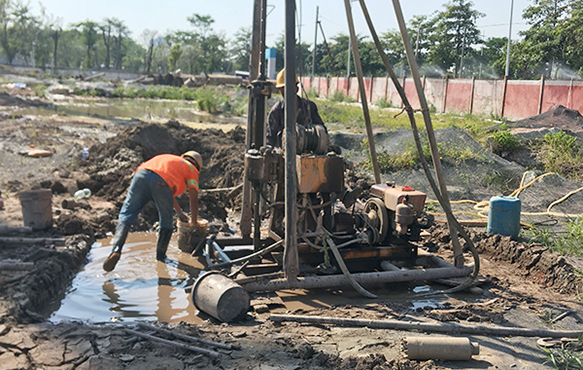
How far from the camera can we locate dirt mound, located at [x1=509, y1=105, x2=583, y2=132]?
1525 centimetres

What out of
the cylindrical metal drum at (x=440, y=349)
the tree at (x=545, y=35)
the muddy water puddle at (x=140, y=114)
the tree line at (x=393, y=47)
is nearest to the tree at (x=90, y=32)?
the tree line at (x=393, y=47)

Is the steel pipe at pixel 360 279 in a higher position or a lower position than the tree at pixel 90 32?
lower

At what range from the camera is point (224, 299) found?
4.52 m

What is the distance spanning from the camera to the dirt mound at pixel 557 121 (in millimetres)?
15250

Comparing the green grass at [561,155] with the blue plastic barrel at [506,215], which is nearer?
the blue plastic barrel at [506,215]

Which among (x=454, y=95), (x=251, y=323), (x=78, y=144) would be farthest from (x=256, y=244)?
(x=454, y=95)

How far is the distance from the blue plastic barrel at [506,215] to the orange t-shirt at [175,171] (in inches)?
153

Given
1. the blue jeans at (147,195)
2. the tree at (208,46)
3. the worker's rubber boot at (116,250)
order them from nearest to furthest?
1. the worker's rubber boot at (116,250)
2. the blue jeans at (147,195)
3. the tree at (208,46)

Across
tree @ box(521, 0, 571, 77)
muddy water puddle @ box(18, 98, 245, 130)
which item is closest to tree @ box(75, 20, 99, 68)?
muddy water puddle @ box(18, 98, 245, 130)

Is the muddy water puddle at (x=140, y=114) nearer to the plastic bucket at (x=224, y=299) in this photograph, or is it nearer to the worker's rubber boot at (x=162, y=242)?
the worker's rubber boot at (x=162, y=242)

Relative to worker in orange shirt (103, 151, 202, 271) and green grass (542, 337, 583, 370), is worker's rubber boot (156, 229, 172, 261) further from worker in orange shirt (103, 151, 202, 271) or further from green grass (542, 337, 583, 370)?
green grass (542, 337, 583, 370)

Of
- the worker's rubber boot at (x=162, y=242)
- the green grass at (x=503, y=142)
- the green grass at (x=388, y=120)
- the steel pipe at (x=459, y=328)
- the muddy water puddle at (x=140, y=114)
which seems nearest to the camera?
the steel pipe at (x=459, y=328)

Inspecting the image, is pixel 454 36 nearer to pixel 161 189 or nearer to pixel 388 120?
pixel 388 120

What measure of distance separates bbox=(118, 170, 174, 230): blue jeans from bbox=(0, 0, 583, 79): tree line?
221 centimetres
